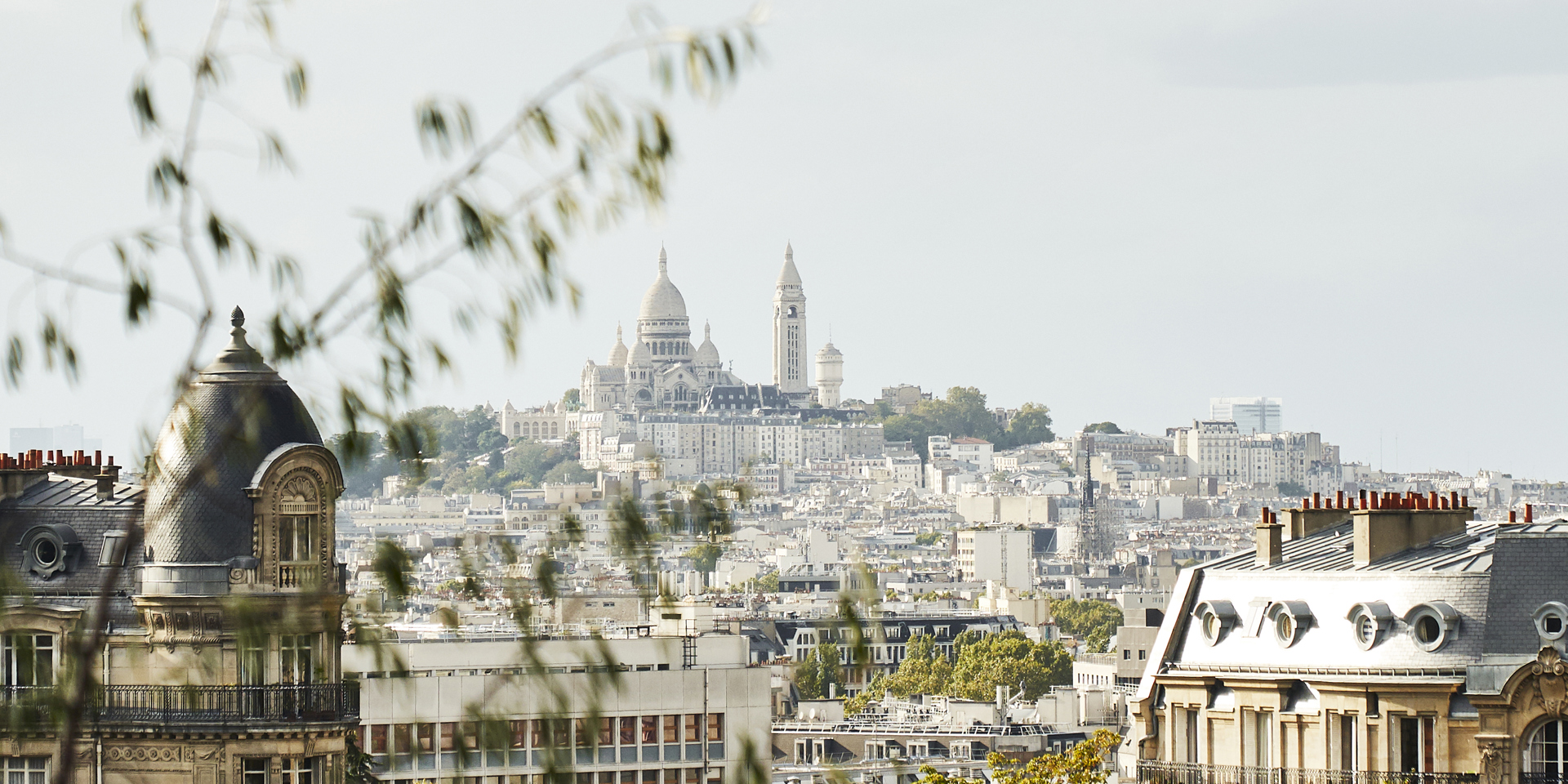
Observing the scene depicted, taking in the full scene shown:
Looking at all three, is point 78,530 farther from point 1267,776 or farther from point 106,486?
point 1267,776

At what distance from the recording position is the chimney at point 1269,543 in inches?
910

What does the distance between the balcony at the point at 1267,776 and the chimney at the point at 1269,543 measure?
1.82m

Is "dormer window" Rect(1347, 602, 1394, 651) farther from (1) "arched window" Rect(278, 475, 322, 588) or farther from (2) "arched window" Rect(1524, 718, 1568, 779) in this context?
(1) "arched window" Rect(278, 475, 322, 588)

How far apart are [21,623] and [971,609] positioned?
129183mm

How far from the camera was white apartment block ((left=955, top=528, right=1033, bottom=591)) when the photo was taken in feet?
623

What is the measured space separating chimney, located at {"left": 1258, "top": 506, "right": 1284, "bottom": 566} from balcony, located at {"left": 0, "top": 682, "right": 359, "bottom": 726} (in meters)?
7.37

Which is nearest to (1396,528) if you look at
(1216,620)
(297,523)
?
(1216,620)

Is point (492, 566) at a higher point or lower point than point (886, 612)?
higher

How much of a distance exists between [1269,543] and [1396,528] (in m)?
1.10

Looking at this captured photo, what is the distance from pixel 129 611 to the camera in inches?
782

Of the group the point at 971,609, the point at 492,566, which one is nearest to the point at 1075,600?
the point at 971,609

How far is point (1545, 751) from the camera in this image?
66.9 feet

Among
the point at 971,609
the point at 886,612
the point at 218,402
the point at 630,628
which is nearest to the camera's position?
the point at 218,402

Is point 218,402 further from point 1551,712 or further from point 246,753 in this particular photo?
point 1551,712
